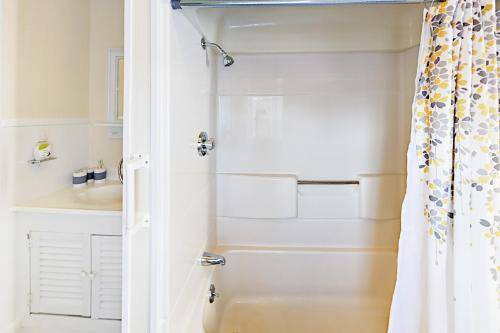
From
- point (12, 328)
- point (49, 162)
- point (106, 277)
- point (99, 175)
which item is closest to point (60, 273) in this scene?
point (106, 277)

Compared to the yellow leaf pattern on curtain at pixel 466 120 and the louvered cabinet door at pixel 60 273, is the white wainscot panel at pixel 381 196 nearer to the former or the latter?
the yellow leaf pattern on curtain at pixel 466 120

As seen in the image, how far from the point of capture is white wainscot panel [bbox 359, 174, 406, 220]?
237cm

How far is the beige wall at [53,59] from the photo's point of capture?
1619mm

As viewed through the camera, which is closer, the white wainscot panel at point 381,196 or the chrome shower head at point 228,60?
the chrome shower head at point 228,60

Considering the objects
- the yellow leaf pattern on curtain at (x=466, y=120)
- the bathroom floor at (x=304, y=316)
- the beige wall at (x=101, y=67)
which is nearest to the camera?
the yellow leaf pattern on curtain at (x=466, y=120)

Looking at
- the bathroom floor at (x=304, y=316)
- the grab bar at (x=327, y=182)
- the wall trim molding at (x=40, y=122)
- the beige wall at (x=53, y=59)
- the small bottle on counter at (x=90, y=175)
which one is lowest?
the bathroom floor at (x=304, y=316)

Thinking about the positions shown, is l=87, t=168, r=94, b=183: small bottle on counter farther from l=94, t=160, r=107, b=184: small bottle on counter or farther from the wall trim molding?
the wall trim molding

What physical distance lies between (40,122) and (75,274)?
79cm

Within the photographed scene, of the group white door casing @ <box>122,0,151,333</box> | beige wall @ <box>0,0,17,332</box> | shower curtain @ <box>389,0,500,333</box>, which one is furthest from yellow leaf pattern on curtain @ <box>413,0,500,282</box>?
beige wall @ <box>0,0,17,332</box>

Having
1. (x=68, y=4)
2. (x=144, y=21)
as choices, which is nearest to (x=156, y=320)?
(x=144, y=21)

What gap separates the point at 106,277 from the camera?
158 centimetres

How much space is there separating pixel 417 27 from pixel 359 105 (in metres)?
0.59

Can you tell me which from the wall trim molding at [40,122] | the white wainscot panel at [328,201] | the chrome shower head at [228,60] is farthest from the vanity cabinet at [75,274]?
the white wainscot panel at [328,201]

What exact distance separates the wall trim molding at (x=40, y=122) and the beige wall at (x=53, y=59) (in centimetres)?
2
